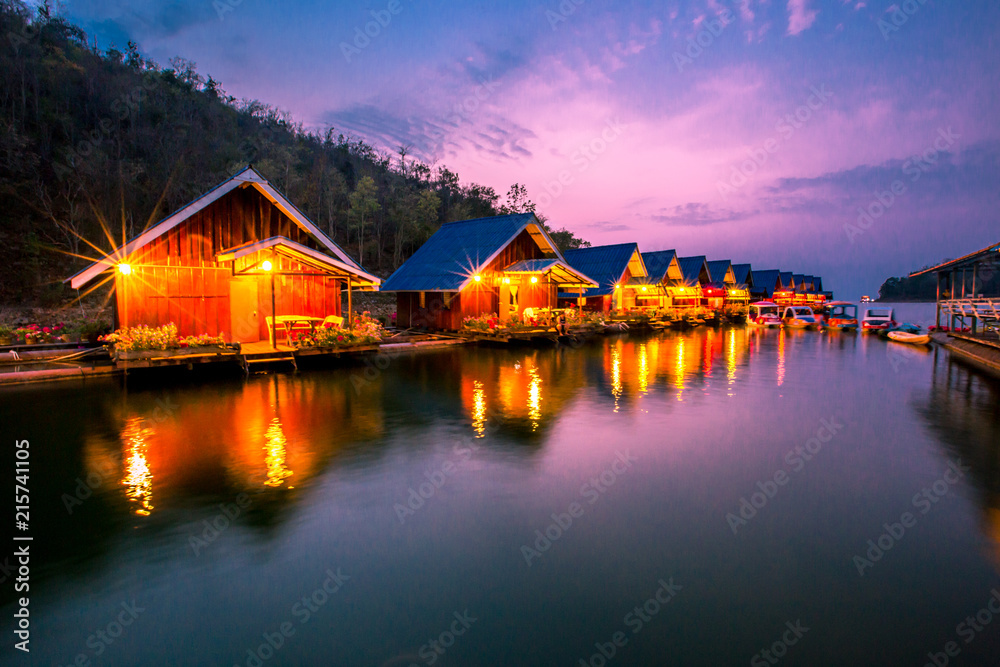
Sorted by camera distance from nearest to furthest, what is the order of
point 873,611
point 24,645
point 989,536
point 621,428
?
point 24,645, point 873,611, point 989,536, point 621,428

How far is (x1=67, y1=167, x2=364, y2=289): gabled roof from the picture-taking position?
16.6 metres

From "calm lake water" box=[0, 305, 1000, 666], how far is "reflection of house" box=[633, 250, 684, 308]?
3598 centimetres

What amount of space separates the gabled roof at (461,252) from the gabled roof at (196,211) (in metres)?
8.19

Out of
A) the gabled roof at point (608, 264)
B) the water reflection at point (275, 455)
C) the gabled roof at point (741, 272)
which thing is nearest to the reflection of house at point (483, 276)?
the gabled roof at point (608, 264)

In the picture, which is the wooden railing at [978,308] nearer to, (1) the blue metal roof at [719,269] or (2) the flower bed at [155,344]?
(2) the flower bed at [155,344]

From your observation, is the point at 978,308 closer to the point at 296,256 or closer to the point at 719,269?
the point at 296,256

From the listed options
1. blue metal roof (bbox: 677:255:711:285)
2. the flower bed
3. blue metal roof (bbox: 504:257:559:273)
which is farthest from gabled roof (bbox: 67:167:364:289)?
blue metal roof (bbox: 677:255:711:285)

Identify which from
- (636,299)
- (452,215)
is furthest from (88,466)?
(452,215)

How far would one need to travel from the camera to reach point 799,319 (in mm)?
47750

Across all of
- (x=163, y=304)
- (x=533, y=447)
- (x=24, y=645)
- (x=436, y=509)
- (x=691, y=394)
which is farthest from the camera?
(x=163, y=304)

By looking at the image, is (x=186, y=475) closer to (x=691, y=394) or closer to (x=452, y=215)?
(x=691, y=394)

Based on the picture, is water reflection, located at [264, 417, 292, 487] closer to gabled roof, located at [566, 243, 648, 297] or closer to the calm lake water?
the calm lake water

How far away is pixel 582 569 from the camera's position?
4992 millimetres

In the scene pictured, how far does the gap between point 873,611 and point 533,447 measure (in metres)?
5.15
